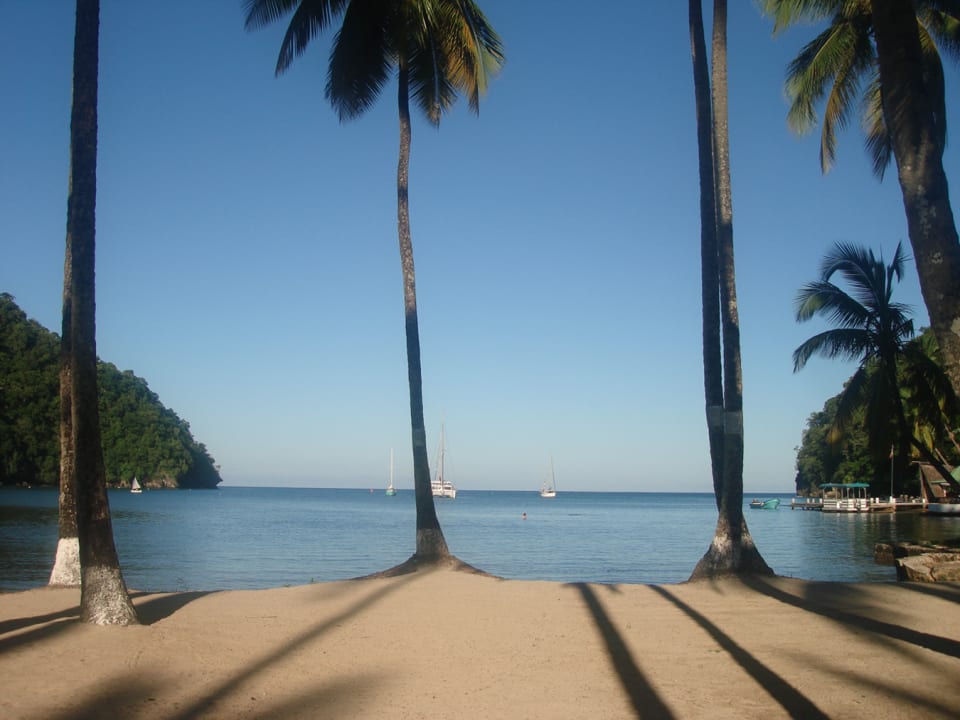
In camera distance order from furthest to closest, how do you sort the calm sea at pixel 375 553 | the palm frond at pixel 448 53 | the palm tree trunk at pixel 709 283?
the calm sea at pixel 375 553 → the palm frond at pixel 448 53 → the palm tree trunk at pixel 709 283

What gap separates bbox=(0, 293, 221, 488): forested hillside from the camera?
8088cm

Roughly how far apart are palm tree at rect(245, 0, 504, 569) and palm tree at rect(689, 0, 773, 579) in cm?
462

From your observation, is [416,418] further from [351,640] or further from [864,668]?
[864,668]

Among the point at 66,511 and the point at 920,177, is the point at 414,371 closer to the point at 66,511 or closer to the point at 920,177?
the point at 66,511

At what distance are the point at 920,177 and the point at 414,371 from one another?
33.2 ft

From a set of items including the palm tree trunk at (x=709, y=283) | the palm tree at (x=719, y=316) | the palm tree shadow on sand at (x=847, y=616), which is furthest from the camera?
the palm tree trunk at (x=709, y=283)

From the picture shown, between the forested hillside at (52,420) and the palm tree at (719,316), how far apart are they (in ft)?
266

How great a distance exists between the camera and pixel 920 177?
670 cm

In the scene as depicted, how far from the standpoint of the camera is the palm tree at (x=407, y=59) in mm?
15438

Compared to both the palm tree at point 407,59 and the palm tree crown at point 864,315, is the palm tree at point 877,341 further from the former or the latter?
the palm tree at point 407,59

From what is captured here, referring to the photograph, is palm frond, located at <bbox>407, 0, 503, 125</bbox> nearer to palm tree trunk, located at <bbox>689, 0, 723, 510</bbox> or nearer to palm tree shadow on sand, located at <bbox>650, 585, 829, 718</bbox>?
palm tree trunk, located at <bbox>689, 0, 723, 510</bbox>

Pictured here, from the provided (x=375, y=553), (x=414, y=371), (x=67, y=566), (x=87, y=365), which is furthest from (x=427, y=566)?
(x=375, y=553)

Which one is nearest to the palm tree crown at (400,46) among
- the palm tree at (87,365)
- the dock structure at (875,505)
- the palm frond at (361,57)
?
the palm frond at (361,57)

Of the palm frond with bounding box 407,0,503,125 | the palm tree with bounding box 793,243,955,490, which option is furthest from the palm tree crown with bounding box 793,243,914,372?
the palm frond with bounding box 407,0,503,125
